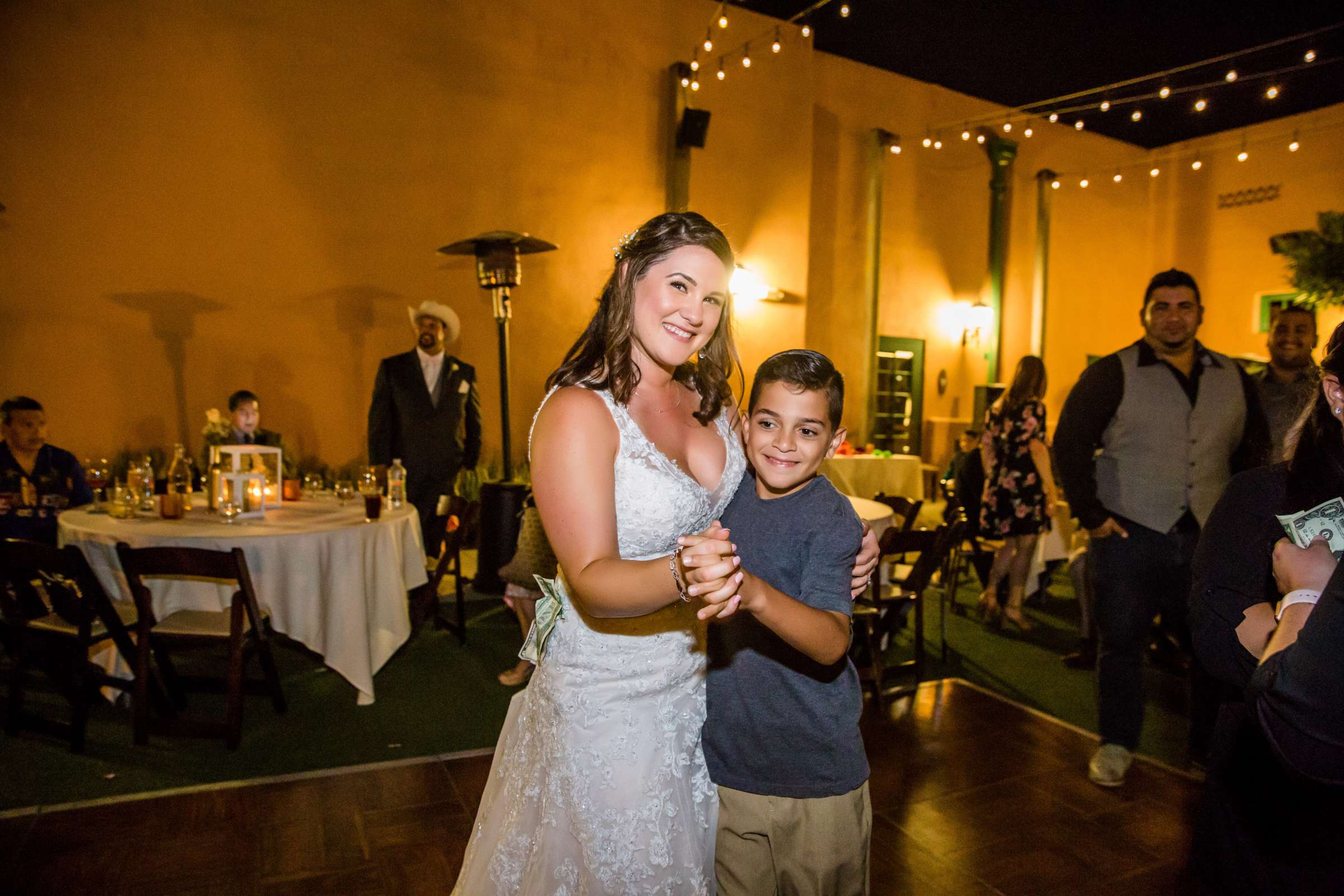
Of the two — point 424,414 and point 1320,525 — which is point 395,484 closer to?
point 424,414

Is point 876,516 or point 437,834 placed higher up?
point 876,516

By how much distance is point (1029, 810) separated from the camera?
2.99 metres

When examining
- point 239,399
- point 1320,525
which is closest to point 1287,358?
point 1320,525

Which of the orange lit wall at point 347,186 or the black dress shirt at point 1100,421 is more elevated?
the orange lit wall at point 347,186

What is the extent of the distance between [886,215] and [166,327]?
8791 millimetres

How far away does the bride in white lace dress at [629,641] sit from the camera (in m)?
1.46

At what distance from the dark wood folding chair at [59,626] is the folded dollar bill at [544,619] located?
2.50 m

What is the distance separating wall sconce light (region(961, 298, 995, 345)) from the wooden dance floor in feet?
30.8

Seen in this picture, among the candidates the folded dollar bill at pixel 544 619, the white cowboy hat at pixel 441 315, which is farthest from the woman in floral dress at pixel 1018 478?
the folded dollar bill at pixel 544 619

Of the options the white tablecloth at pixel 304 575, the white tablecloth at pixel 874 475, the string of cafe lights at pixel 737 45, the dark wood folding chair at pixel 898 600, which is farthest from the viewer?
the string of cafe lights at pixel 737 45

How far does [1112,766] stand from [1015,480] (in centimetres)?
260

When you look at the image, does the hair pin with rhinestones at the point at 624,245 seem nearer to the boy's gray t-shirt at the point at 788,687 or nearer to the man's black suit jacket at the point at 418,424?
the boy's gray t-shirt at the point at 788,687

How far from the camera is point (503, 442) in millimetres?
6301

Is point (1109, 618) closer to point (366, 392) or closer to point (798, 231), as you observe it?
point (366, 392)
